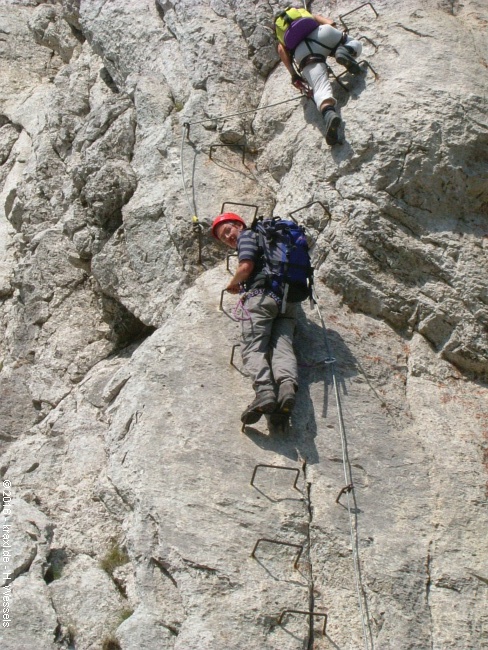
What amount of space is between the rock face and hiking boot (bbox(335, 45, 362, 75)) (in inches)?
7.2

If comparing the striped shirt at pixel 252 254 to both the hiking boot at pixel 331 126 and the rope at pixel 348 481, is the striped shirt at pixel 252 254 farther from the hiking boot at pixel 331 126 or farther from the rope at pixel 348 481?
the hiking boot at pixel 331 126

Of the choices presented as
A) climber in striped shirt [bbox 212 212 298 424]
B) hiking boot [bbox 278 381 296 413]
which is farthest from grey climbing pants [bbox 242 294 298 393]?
hiking boot [bbox 278 381 296 413]

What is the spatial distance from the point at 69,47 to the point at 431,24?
9.56 meters

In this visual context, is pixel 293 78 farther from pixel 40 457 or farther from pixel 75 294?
pixel 40 457

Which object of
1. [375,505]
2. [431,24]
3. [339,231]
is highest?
[431,24]


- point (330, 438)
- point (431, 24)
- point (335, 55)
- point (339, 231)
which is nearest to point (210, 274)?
point (339, 231)

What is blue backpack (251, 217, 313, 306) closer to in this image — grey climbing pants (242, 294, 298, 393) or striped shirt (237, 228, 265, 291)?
striped shirt (237, 228, 265, 291)

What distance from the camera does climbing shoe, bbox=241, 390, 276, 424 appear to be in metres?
8.63

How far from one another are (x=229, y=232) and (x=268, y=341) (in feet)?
5.23

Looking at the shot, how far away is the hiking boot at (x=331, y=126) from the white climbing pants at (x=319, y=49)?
1.47 ft

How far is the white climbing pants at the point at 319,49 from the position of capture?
11305 mm

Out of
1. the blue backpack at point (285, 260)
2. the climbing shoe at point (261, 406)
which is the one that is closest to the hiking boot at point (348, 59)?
the blue backpack at point (285, 260)

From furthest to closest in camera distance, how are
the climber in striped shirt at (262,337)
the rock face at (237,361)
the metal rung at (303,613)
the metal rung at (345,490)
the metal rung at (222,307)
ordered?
the metal rung at (222,307) < the climber in striped shirt at (262,337) < the metal rung at (345,490) < the rock face at (237,361) < the metal rung at (303,613)

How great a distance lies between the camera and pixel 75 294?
13.1 m
